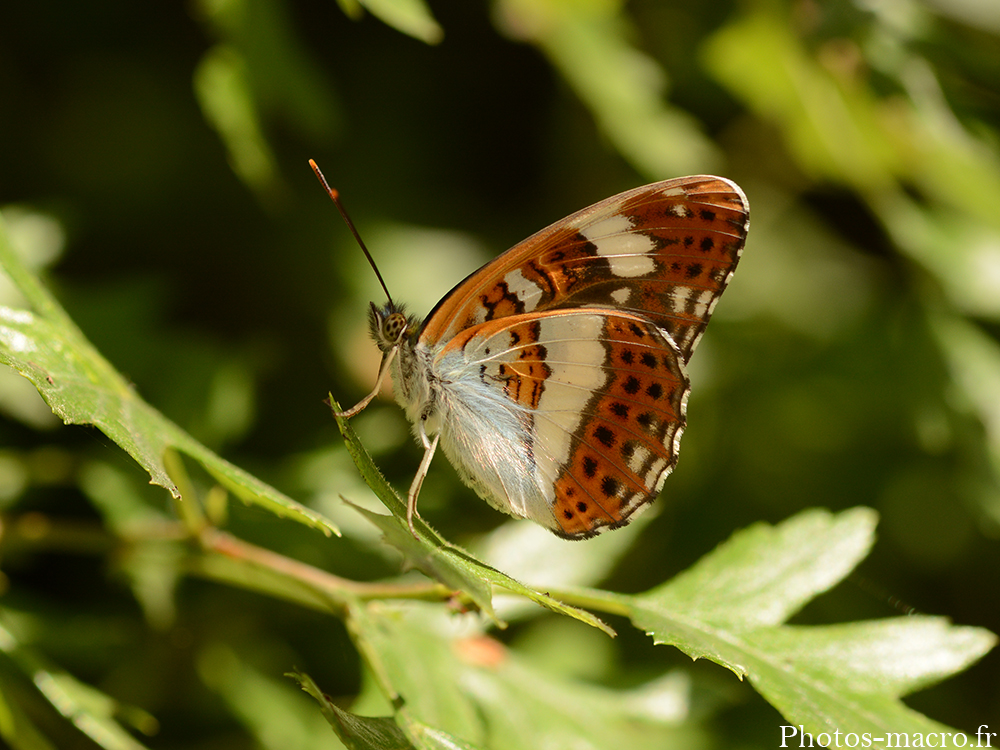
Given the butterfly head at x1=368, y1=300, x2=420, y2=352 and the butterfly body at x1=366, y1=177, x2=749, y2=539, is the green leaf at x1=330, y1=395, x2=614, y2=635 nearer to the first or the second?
the butterfly body at x1=366, y1=177, x2=749, y2=539

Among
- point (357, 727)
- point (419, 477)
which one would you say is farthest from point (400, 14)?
point (357, 727)

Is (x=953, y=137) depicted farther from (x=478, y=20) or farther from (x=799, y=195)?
(x=478, y=20)

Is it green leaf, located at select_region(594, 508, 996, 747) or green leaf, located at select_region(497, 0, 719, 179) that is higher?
green leaf, located at select_region(497, 0, 719, 179)

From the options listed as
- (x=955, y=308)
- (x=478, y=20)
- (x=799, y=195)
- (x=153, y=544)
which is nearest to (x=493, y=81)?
(x=478, y=20)

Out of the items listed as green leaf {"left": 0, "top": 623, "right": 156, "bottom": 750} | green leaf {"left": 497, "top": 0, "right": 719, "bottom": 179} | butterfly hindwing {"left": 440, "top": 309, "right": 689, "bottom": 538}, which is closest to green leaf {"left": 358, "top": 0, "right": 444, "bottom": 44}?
butterfly hindwing {"left": 440, "top": 309, "right": 689, "bottom": 538}

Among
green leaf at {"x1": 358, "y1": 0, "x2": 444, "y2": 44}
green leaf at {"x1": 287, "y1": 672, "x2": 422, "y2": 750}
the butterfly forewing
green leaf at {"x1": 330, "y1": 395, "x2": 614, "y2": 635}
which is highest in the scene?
green leaf at {"x1": 358, "y1": 0, "x2": 444, "y2": 44}

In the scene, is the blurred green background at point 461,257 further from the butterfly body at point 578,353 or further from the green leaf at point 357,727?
the green leaf at point 357,727
